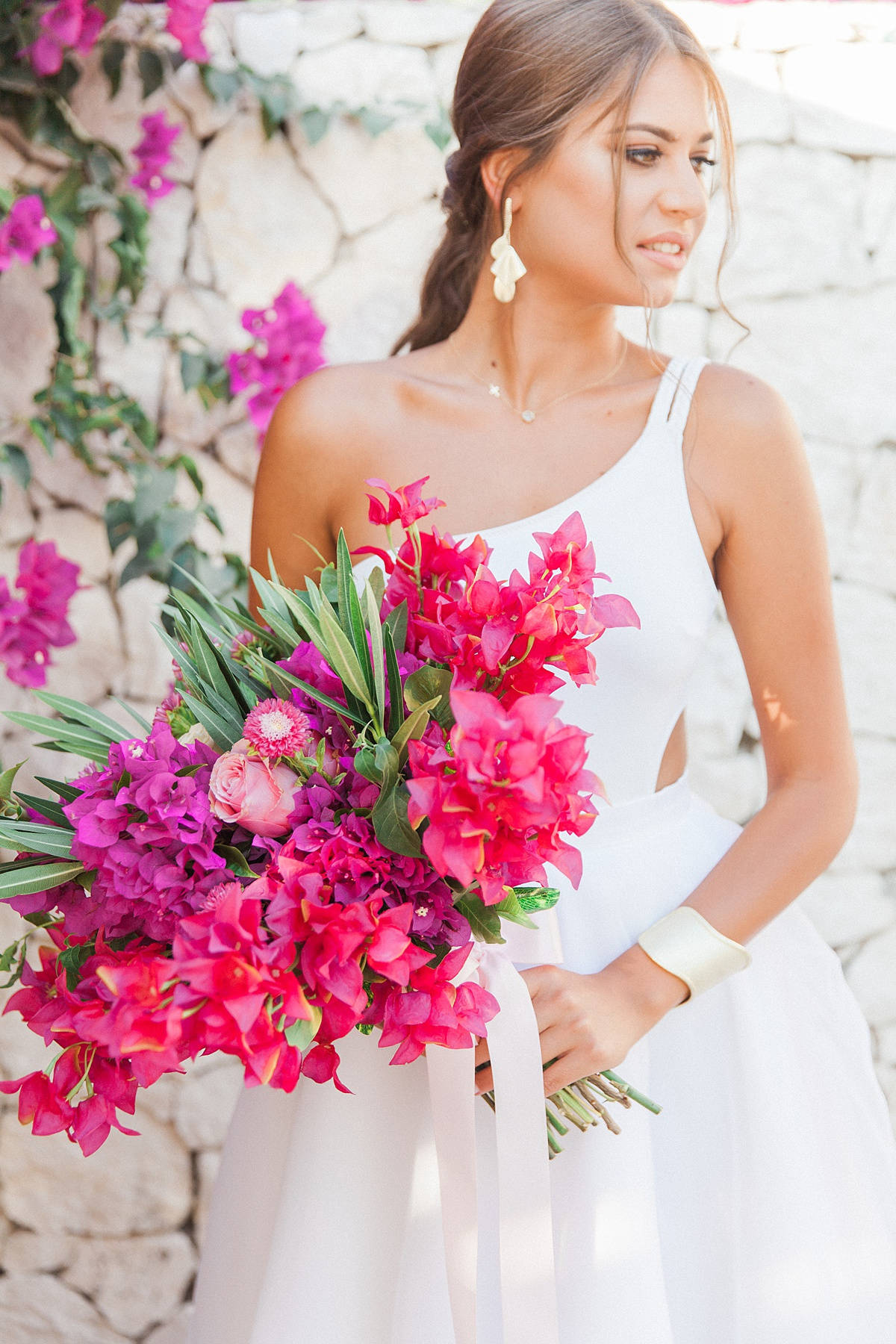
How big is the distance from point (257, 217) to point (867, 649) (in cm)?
142

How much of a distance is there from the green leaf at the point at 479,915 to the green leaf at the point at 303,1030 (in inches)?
5.9

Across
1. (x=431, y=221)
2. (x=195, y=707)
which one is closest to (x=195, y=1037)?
(x=195, y=707)

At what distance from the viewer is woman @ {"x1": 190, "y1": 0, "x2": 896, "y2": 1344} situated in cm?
106

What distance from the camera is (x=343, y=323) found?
204 cm

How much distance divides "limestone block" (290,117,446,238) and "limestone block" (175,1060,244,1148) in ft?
5.28

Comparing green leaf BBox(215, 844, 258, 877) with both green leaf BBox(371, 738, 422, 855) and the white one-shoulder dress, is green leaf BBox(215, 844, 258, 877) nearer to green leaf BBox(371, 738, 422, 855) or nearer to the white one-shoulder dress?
green leaf BBox(371, 738, 422, 855)

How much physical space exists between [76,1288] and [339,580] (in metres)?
1.89

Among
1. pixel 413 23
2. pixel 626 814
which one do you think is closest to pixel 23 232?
pixel 413 23

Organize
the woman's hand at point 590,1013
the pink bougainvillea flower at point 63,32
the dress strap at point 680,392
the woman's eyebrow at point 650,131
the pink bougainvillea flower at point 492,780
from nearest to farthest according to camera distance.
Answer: the pink bougainvillea flower at point 492,780 < the woman's hand at point 590,1013 < the woman's eyebrow at point 650,131 < the dress strap at point 680,392 < the pink bougainvillea flower at point 63,32

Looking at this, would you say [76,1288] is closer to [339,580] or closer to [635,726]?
[635,726]

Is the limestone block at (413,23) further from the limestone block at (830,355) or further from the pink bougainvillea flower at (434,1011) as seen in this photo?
the pink bougainvillea flower at (434,1011)

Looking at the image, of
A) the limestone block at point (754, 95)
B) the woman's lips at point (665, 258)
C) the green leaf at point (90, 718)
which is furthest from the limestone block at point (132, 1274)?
the limestone block at point (754, 95)

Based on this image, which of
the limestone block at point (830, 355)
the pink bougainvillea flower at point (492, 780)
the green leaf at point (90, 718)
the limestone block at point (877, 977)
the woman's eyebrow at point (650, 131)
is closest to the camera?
the pink bougainvillea flower at point (492, 780)

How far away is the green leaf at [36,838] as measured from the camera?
0.77 m
